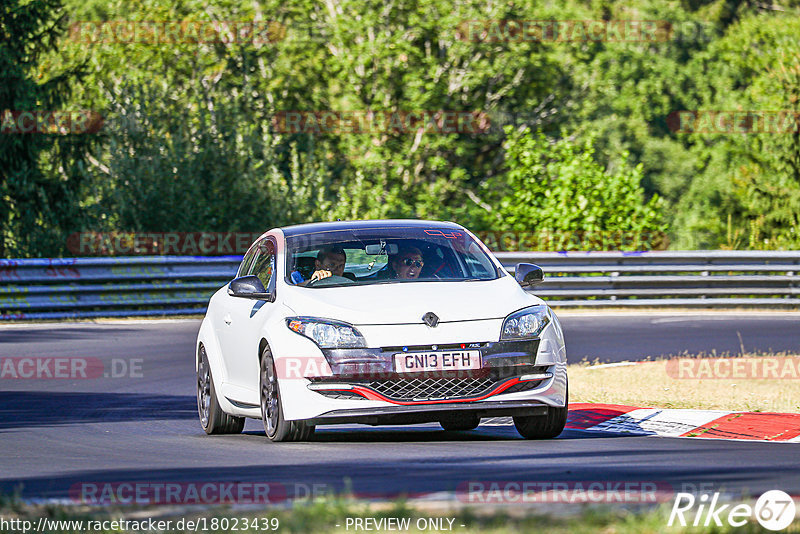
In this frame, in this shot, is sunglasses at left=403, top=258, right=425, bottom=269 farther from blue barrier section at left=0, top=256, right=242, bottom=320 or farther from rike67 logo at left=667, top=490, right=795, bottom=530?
blue barrier section at left=0, top=256, right=242, bottom=320

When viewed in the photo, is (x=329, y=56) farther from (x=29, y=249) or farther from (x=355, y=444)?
(x=355, y=444)

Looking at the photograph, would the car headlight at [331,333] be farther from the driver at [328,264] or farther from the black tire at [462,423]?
the black tire at [462,423]

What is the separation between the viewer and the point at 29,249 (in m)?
29.3

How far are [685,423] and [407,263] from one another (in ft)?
8.19

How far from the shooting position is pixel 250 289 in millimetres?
9930

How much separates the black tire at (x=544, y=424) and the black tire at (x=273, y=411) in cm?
150

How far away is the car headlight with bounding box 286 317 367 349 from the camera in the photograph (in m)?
9.00

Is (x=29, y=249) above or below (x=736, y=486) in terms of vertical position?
below

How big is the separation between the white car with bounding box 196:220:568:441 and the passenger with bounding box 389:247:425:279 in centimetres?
1

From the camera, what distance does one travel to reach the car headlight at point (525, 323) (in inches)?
360

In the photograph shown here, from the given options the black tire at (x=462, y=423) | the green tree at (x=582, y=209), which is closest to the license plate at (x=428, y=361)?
the black tire at (x=462, y=423)

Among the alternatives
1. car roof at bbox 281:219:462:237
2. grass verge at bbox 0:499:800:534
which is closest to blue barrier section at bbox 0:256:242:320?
car roof at bbox 281:219:462:237

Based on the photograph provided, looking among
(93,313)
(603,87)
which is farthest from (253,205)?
(603,87)

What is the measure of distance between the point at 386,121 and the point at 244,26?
205 inches
